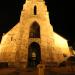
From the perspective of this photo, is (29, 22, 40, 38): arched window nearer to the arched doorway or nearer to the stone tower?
the stone tower

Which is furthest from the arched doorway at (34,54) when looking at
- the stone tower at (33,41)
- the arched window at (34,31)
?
the arched window at (34,31)

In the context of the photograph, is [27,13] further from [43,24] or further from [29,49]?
[29,49]

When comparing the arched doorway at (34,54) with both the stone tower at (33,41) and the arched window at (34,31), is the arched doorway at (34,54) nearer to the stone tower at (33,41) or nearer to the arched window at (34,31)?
the stone tower at (33,41)

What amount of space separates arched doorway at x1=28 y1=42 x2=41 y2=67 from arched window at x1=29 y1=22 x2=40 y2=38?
1400 millimetres

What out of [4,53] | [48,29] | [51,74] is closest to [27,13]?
[48,29]

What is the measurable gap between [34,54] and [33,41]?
2038mm

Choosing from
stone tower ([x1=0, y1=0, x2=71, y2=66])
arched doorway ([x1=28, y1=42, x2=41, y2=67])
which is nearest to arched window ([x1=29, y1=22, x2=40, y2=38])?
Answer: stone tower ([x1=0, y1=0, x2=71, y2=66])

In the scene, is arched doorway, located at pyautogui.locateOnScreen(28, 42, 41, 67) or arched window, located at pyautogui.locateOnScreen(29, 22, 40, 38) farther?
arched window, located at pyautogui.locateOnScreen(29, 22, 40, 38)

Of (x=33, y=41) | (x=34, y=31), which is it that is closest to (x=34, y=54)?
(x=33, y=41)

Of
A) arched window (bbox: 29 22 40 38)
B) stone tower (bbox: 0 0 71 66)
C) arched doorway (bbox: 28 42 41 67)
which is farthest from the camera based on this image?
arched window (bbox: 29 22 40 38)

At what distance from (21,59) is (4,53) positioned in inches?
128

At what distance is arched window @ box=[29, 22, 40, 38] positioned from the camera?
36.9 m

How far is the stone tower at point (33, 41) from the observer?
34.9m

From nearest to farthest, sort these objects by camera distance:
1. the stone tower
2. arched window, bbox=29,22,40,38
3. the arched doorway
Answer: the stone tower
the arched doorway
arched window, bbox=29,22,40,38
